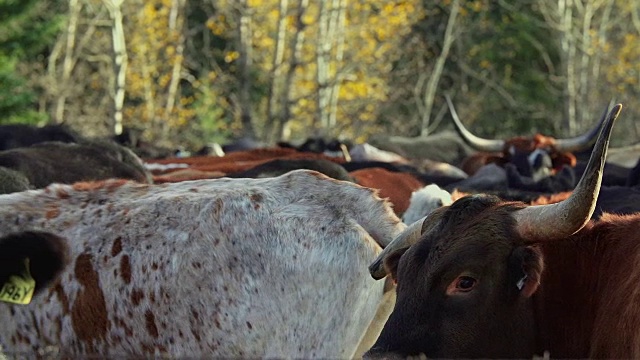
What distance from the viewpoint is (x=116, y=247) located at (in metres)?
5.67

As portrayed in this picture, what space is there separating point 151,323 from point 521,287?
5.74 feet

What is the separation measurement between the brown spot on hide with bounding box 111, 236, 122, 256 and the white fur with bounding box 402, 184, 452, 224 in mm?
2597

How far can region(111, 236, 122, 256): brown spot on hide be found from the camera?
566 cm

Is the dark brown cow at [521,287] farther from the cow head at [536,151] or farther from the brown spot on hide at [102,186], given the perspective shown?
the cow head at [536,151]

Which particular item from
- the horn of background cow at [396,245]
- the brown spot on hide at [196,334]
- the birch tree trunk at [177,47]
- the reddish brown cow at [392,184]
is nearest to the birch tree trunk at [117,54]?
the birch tree trunk at [177,47]

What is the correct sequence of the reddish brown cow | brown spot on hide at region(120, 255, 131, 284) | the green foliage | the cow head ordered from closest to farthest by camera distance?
brown spot on hide at region(120, 255, 131, 284) → the reddish brown cow → the cow head → the green foliage

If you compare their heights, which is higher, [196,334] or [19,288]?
[19,288]

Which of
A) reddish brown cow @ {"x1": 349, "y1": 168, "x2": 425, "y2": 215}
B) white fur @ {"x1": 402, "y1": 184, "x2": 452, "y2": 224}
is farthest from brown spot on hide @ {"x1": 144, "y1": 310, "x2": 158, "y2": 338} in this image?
reddish brown cow @ {"x1": 349, "y1": 168, "x2": 425, "y2": 215}

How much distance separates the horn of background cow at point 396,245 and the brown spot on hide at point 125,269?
118 centimetres

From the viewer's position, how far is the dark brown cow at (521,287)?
4.51 metres

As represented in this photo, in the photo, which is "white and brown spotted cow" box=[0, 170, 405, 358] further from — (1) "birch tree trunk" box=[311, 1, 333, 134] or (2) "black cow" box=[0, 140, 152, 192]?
(1) "birch tree trunk" box=[311, 1, 333, 134]

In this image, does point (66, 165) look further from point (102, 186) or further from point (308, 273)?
point (308, 273)

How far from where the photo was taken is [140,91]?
38.4 meters

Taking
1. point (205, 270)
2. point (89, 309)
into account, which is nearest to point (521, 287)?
point (205, 270)
